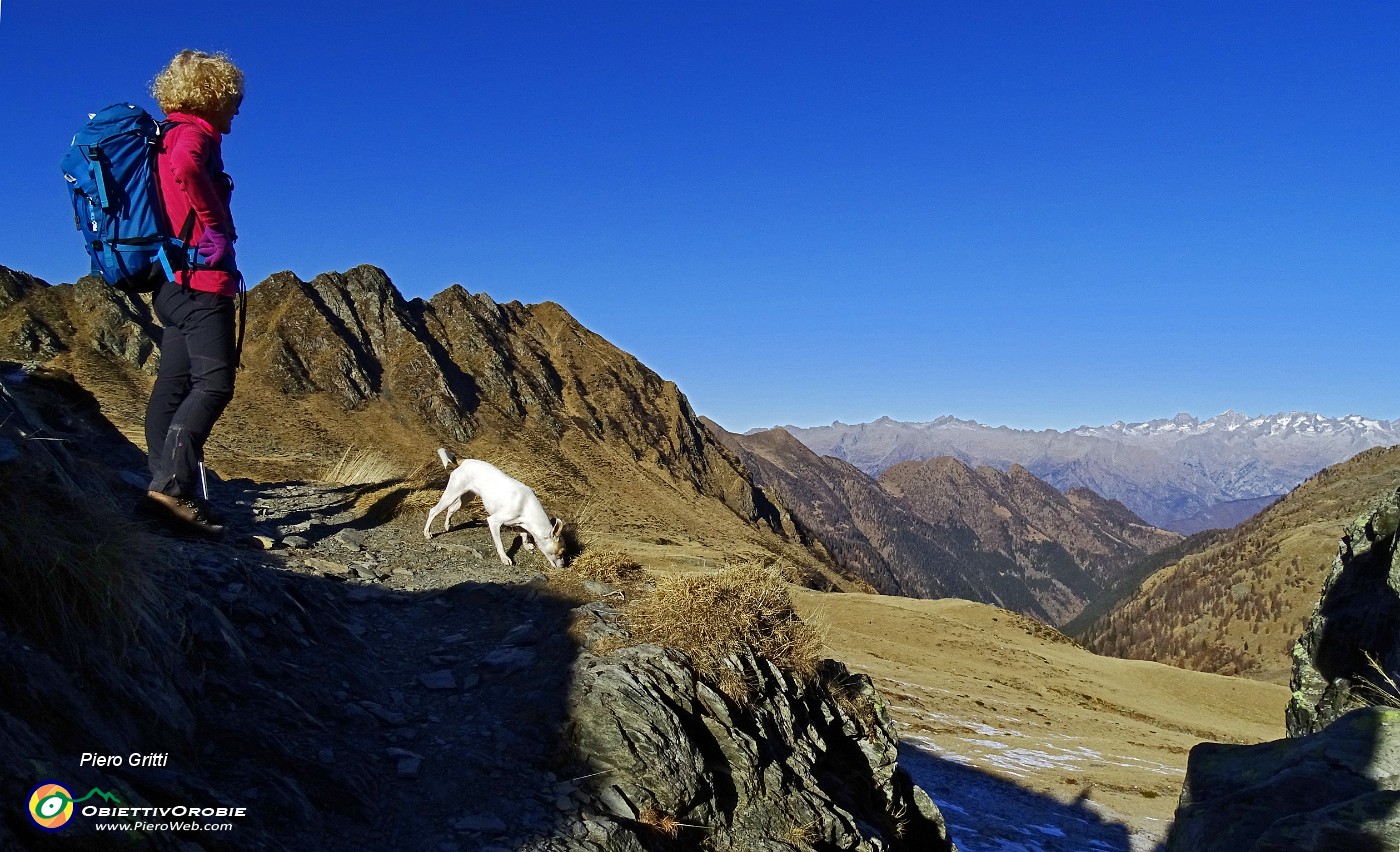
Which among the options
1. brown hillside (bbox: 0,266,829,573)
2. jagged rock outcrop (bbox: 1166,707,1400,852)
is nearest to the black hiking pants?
brown hillside (bbox: 0,266,829,573)

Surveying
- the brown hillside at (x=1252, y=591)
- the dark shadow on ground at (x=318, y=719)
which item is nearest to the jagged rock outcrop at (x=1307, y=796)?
the dark shadow on ground at (x=318, y=719)

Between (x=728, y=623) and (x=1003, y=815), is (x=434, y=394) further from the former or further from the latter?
(x=728, y=623)

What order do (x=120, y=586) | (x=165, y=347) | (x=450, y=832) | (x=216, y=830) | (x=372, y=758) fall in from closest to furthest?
(x=216, y=830), (x=120, y=586), (x=450, y=832), (x=372, y=758), (x=165, y=347)

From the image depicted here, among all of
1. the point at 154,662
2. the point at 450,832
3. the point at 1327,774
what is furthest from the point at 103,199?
the point at 1327,774

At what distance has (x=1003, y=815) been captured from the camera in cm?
1655

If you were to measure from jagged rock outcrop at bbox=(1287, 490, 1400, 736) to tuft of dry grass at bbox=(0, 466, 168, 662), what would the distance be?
1377 cm

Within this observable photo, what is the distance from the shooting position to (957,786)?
1758cm

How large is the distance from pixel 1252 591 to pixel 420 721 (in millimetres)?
176145

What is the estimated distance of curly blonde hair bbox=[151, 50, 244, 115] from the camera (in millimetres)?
5801

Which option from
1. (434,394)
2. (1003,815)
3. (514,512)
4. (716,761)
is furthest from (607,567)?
(434,394)

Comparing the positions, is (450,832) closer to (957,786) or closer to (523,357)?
(957,786)

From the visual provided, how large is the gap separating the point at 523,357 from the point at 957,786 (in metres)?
51.3

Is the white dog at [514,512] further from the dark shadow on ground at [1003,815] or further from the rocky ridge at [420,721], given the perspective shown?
the dark shadow on ground at [1003,815]

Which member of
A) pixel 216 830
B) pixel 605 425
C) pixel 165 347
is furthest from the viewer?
pixel 605 425
